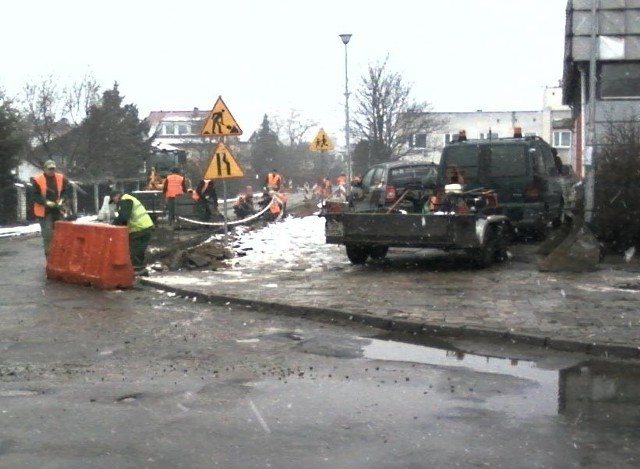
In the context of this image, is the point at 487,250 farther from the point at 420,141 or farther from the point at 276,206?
the point at 420,141

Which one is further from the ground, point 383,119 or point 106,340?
point 383,119

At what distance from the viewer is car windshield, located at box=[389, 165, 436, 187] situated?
2327 centimetres

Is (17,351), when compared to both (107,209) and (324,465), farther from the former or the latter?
(107,209)

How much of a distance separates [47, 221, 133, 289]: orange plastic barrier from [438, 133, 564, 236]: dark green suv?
20.9ft

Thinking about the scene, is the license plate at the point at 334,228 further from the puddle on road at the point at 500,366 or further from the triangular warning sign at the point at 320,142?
the triangular warning sign at the point at 320,142

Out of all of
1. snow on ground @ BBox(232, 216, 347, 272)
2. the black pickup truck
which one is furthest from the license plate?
snow on ground @ BBox(232, 216, 347, 272)

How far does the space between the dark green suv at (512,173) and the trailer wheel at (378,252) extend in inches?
72.3

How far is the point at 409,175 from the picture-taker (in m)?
23.7

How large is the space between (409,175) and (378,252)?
20.8 ft

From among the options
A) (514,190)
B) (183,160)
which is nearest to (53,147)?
(183,160)

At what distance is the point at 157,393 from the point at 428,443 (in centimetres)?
252

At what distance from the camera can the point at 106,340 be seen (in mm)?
10711

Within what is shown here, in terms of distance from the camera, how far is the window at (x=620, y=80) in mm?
25359

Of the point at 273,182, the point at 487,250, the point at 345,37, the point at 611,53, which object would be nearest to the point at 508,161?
the point at 487,250
